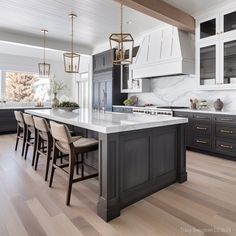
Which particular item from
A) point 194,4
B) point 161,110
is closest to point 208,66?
point 194,4

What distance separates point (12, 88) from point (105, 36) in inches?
170

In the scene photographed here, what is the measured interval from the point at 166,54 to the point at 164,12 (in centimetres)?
117

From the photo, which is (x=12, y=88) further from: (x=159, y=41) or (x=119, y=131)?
(x=119, y=131)

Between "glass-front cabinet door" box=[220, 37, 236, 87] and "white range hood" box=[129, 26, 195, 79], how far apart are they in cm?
76

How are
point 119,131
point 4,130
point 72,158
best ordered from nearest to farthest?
point 119,131 < point 72,158 < point 4,130

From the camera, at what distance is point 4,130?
6.70m

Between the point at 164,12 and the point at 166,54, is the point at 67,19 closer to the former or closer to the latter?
the point at 164,12

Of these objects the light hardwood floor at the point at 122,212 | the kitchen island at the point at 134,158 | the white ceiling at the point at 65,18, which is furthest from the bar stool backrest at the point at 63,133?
the white ceiling at the point at 65,18

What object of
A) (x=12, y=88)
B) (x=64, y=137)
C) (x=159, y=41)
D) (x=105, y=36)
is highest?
(x=105, y=36)

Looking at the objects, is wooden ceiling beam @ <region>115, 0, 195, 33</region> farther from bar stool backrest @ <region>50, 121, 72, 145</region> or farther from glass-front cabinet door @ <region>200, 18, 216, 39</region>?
bar stool backrest @ <region>50, 121, 72, 145</region>

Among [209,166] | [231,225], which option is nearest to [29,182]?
[231,225]

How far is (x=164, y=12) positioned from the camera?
3.84 meters

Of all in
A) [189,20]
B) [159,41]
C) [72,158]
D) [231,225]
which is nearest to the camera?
[231,225]

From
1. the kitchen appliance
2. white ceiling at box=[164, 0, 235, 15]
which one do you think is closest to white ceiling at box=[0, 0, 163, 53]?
white ceiling at box=[164, 0, 235, 15]
